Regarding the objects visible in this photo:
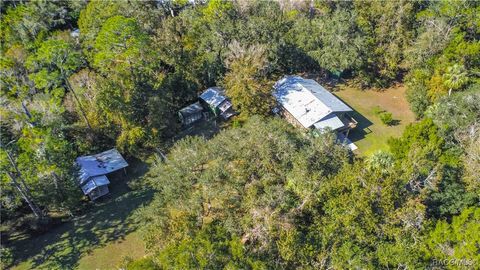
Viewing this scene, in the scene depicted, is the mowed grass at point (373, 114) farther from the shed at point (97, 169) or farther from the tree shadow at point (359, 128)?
the shed at point (97, 169)

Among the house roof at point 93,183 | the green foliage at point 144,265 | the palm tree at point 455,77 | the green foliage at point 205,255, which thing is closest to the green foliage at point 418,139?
the palm tree at point 455,77

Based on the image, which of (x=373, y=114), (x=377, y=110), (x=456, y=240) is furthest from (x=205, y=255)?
(x=377, y=110)

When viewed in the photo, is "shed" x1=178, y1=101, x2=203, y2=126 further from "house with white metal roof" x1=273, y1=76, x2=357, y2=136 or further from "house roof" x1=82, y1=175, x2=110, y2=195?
"house roof" x1=82, y1=175, x2=110, y2=195

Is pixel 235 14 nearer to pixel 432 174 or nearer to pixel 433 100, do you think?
pixel 433 100

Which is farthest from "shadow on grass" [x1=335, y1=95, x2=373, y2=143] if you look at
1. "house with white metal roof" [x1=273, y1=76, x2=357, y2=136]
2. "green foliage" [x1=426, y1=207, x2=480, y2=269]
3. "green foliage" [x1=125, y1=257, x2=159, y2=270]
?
"green foliage" [x1=125, y1=257, x2=159, y2=270]

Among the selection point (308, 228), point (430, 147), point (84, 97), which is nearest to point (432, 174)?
point (430, 147)
